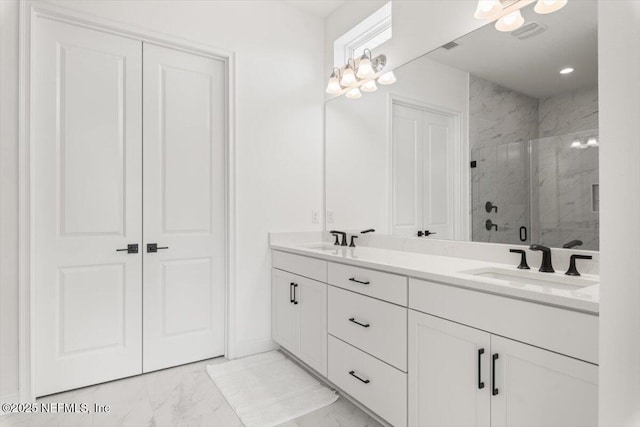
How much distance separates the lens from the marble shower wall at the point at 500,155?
169cm

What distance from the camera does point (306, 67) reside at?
119 inches

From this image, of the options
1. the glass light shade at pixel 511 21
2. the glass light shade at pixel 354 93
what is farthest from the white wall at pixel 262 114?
the glass light shade at pixel 511 21

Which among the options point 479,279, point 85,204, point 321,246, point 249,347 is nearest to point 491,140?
point 479,279

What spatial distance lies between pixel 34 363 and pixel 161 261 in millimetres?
876

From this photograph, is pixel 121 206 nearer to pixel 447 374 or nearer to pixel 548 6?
pixel 447 374

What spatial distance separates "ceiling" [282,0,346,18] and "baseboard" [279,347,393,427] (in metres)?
2.80

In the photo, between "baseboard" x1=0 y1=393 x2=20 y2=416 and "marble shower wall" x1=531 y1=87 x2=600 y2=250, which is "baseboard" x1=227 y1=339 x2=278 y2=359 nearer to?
"baseboard" x1=0 y1=393 x2=20 y2=416

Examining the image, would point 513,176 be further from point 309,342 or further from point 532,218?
point 309,342

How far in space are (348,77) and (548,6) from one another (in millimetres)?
1371

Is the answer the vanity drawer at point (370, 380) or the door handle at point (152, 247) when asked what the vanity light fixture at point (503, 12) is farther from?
the door handle at point (152, 247)

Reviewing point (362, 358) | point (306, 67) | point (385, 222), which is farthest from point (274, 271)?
point (306, 67)

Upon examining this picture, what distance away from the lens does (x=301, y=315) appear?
2381 millimetres

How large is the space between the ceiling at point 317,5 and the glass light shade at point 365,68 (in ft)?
2.29

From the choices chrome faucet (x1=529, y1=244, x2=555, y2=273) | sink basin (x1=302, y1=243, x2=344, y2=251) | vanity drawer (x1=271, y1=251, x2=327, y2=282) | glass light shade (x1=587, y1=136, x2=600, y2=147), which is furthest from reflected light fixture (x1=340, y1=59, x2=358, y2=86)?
chrome faucet (x1=529, y1=244, x2=555, y2=273)
